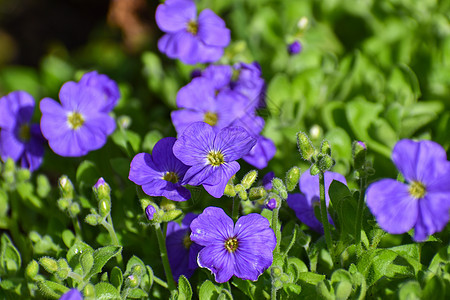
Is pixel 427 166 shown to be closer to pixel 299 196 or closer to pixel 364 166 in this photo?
pixel 364 166

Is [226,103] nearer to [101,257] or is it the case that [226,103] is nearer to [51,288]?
[101,257]

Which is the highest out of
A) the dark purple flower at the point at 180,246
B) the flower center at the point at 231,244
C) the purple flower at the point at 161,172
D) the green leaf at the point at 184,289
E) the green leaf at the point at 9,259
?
the purple flower at the point at 161,172

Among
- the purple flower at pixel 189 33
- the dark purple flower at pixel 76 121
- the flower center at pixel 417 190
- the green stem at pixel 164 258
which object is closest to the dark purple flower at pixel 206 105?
the purple flower at pixel 189 33

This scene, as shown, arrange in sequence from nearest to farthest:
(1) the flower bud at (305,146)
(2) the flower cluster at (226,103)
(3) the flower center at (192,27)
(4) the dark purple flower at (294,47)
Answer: (1) the flower bud at (305,146) < (2) the flower cluster at (226,103) < (3) the flower center at (192,27) < (4) the dark purple flower at (294,47)

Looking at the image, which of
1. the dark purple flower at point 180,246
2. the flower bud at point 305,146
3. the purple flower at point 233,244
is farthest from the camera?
the dark purple flower at point 180,246

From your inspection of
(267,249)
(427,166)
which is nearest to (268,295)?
(267,249)

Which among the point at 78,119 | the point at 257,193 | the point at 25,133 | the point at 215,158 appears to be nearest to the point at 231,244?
the point at 257,193

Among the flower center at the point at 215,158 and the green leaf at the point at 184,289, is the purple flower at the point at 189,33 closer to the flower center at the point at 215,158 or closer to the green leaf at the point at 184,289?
the flower center at the point at 215,158

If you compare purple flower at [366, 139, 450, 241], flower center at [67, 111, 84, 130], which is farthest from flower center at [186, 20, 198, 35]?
purple flower at [366, 139, 450, 241]
